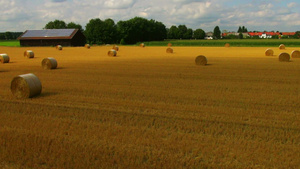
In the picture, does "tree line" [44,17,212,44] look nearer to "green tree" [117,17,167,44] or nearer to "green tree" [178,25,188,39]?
"green tree" [117,17,167,44]

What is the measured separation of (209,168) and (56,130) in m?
4.14

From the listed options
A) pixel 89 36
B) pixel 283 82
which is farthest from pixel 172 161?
pixel 89 36

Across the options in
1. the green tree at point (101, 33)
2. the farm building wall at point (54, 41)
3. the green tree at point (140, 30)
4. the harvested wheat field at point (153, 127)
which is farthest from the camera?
the green tree at point (140, 30)

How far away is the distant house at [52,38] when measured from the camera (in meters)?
77.1

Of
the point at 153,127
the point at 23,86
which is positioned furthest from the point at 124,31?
the point at 153,127

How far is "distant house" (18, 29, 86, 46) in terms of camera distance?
253 ft

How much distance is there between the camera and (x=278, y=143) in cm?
630

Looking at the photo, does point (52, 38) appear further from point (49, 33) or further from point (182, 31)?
point (182, 31)

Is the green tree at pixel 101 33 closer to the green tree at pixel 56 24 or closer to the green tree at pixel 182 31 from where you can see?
the green tree at pixel 56 24

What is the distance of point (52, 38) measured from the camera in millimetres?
77312

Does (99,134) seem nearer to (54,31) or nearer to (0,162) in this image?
(0,162)

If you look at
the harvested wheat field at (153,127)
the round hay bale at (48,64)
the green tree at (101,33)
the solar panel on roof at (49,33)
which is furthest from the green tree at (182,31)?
the harvested wheat field at (153,127)

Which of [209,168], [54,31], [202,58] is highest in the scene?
[54,31]

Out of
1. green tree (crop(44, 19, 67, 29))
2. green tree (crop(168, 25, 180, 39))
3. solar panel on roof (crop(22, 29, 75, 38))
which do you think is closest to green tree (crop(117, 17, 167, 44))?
green tree (crop(168, 25, 180, 39))
